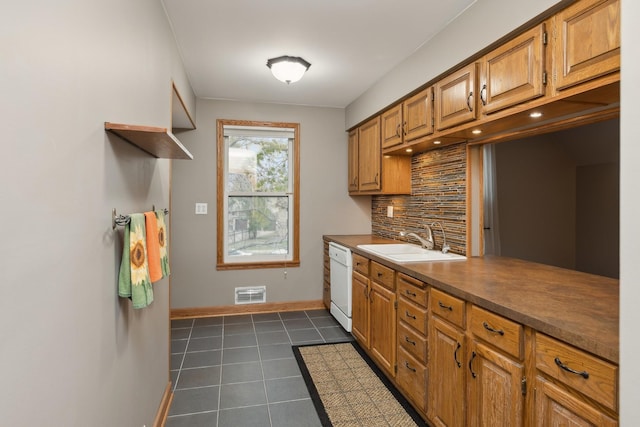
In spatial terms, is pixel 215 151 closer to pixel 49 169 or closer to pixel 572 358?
pixel 49 169

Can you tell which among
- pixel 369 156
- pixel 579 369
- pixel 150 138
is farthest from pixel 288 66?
pixel 579 369

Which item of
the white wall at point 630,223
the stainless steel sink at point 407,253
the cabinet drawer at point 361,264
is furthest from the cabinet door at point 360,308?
the white wall at point 630,223

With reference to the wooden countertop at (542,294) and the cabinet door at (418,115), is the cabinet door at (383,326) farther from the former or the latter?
the cabinet door at (418,115)

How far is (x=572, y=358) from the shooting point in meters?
1.18

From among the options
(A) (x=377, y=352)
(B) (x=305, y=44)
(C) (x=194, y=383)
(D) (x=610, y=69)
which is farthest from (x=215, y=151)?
(D) (x=610, y=69)

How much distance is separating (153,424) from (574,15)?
2.85 m

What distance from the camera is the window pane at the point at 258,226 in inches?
170

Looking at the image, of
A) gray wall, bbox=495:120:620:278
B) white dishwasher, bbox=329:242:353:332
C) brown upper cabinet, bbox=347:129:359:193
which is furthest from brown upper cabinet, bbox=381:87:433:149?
white dishwasher, bbox=329:242:353:332

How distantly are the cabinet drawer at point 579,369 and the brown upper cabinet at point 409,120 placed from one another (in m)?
1.72

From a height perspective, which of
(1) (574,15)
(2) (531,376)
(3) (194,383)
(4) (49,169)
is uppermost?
(1) (574,15)

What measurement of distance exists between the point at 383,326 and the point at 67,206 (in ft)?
7.41

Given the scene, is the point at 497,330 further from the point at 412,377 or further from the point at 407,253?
the point at 407,253

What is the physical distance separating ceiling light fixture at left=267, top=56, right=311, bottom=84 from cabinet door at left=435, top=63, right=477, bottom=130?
1152 mm

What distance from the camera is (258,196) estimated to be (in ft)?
14.3
